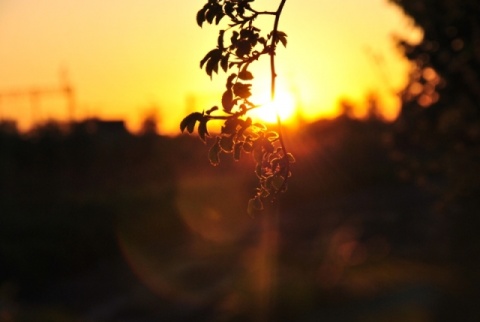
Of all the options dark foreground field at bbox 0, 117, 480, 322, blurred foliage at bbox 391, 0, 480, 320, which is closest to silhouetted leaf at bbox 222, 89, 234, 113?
dark foreground field at bbox 0, 117, 480, 322

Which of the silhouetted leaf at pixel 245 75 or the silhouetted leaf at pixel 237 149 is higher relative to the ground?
the silhouetted leaf at pixel 245 75

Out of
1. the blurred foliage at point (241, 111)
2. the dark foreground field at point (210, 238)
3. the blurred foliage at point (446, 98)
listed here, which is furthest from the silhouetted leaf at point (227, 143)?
the blurred foliage at point (446, 98)

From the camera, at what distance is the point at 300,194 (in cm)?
4147

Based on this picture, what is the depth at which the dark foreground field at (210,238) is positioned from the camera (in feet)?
52.1

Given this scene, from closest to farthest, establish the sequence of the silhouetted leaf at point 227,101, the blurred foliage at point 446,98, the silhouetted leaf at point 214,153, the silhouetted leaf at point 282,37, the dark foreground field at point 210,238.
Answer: the silhouetted leaf at point 227,101 → the silhouetted leaf at point 214,153 → the silhouetted leaf at point 282,37 → the blurred foliage at point 446,98 → the dark foreground field at point 210,238

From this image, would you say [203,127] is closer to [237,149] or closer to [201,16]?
[237,149]

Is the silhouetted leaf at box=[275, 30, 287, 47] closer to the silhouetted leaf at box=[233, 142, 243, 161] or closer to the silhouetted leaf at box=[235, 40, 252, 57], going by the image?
the silhouetted leaf at box=[235, 40, 252, 57]

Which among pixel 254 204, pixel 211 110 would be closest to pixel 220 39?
pixel 211 110

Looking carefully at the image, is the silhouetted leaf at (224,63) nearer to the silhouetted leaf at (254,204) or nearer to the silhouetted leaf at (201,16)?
the silhouetted leaf at (201,16)

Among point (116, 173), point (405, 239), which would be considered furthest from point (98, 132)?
point (405, 239)

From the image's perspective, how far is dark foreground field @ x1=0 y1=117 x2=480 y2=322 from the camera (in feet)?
52.1

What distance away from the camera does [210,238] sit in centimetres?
2880

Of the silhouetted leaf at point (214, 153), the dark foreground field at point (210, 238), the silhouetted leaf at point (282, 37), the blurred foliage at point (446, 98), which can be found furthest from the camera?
the dark foreground field at point (210, 238)

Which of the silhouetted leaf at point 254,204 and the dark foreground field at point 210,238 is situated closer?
the silhouetted leaf at point 254,204
